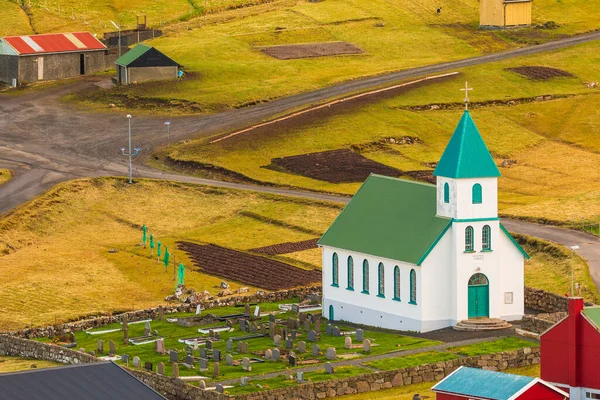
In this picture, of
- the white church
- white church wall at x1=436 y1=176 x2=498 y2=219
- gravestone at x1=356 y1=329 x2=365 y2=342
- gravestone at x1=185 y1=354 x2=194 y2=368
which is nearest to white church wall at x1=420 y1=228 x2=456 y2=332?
the white church

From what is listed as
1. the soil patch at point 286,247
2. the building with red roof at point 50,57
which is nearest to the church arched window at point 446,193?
the soil patch at point 286,247

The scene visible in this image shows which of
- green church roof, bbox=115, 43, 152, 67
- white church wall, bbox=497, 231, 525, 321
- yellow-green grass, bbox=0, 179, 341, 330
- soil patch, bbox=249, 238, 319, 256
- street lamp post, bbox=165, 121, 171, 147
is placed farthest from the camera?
green church roof, bbox=115, 43, 152, 67

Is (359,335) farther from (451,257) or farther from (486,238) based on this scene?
(486,238)

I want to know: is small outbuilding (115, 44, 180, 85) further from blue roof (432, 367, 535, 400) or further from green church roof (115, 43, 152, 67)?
blue roof (432, 367, 535, 400)

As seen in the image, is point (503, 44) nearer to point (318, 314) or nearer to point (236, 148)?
point (236, 148)

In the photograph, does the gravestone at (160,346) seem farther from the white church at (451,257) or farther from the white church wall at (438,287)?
the white church wall at (438,287)

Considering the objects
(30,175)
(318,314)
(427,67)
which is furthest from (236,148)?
(318,314)

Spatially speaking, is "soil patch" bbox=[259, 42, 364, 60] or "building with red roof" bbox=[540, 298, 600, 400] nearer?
"building with red roof" bbox=[540, 298, 600, 400]
